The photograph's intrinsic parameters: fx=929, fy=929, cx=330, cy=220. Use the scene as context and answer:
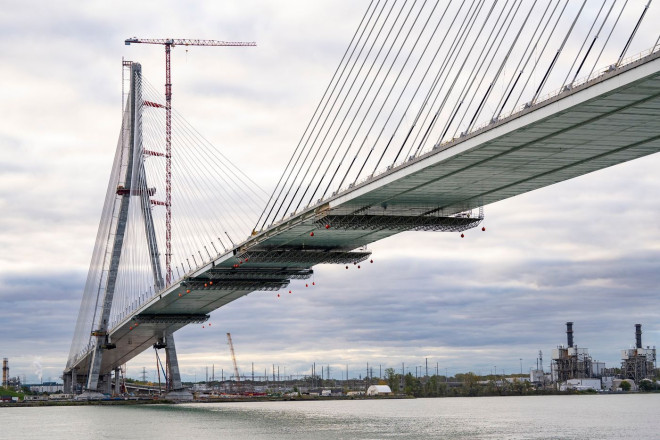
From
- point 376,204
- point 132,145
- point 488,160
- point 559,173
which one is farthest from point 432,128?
point 132,145

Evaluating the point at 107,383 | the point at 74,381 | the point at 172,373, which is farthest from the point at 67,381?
the point at 172,373

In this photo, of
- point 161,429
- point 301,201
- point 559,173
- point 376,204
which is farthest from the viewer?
point 161,429

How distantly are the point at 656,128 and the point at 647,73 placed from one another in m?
8.40

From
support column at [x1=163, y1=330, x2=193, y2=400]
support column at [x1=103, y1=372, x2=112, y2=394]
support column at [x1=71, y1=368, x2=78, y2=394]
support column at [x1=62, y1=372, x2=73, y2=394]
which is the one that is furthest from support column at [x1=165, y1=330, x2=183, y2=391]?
support column at [x1=62, y1=372, x2=73, y2=394]

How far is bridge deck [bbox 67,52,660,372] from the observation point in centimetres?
3594

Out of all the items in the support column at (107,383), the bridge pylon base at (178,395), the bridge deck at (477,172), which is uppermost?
the bridge deck at (477,172)

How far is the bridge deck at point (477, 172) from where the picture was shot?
118ft

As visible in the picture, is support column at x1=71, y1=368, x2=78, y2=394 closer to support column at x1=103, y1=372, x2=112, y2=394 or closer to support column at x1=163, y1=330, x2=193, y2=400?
support column at x1=103, y1=372, x2=112, y2=394

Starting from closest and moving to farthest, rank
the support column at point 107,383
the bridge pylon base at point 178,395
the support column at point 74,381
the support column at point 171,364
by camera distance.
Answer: the support column at point 171,364, the bridge pylon base at point 178,395, the support column at point 74,381, the support column at point 107,383

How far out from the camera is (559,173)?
48531mm

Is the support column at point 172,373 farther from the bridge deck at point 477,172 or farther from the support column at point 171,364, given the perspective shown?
the bridge deck at point 477,172

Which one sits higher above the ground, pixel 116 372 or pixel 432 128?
pixel 432 128

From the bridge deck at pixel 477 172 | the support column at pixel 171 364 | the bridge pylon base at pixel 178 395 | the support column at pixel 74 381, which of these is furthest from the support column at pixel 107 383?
the bridge deck at pixel 477 172

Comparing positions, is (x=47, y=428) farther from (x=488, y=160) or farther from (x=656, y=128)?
(x=656, y=128)
